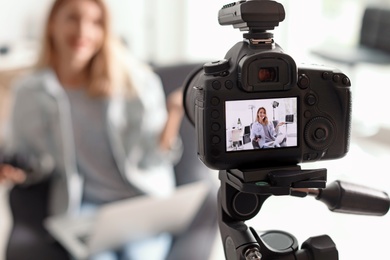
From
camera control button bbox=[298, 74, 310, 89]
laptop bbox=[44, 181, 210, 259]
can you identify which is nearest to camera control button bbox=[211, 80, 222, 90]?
camera control button bbox=[298, 74, 310, 89]

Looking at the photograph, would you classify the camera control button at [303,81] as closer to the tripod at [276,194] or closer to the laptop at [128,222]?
the tripod at [276,194]

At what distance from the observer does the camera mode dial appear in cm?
66

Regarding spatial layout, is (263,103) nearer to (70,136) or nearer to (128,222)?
(128,222)

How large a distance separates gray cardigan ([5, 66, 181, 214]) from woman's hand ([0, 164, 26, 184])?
0.24ft

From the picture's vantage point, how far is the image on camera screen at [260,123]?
2.06 ft

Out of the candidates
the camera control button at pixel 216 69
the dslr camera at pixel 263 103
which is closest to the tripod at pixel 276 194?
the dslr camera at pixel 263 103

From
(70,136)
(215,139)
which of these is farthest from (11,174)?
(215,139)

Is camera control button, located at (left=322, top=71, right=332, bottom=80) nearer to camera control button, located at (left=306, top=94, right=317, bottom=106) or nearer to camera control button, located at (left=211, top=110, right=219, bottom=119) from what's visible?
camera control button, located at (left=306, top=94, right=317, bottom=106)

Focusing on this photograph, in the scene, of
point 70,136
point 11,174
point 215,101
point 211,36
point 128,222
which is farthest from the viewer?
point 211,36

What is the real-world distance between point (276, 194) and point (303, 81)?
0.15 metres

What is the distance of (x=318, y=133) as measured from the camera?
26.1 inches

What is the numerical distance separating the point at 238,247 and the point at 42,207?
1.29 meters

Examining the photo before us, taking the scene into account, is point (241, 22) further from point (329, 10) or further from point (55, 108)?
point (329, 10)

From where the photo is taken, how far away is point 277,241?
0.73m
